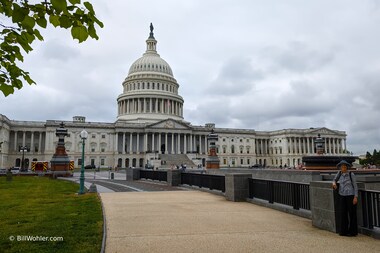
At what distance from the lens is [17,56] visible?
5.91m

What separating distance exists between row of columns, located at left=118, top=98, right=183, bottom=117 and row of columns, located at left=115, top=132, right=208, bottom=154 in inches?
480

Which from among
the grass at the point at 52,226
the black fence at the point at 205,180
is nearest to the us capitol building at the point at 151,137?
the black fence at the point at 205,180

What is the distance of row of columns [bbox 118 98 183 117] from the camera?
5064 inches

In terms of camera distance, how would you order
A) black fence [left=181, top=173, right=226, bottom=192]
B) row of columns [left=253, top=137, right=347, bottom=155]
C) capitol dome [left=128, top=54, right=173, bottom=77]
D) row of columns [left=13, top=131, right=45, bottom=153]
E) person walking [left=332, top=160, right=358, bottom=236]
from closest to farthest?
person walking [left=332, top=160, right=358, bottom=236] → black fence [left=181, top=173, right=226, bottom=192] → row of columns [left=13, top=131, right=45, bottom=153] → capitol dome [left=128, top=54, right=173, bottom=77] → row of columns [left=253, top=137, right=347, bottom=155]

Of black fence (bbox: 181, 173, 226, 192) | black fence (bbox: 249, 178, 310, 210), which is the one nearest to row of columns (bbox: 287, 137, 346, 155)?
black fence (bbox: 181, 173, 226, 192)

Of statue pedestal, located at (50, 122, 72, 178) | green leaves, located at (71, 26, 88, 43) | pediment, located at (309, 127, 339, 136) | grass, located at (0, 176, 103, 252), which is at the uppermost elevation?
pediment, located at (309, 127, 339, 136)

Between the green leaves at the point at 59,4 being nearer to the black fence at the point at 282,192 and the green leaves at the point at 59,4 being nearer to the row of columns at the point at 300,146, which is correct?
the black fence at the point at 282,192

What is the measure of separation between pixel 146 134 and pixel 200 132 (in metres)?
23.6

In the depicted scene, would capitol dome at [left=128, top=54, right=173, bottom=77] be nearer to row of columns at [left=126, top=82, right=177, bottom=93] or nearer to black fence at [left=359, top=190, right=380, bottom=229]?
row of columns at [left=126, top=82, right=177, bottom=93]

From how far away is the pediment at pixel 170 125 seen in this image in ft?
394

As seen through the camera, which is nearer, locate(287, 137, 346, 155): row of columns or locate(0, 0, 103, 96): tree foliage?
locate(0, 0, 103, 96): tree foliage

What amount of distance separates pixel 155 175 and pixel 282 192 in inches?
947

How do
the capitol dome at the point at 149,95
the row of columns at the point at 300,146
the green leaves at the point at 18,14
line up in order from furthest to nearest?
the row of columns at the point at 300,146
the capitol dome at the point at 149,95
the green leaves at the point at 18,14

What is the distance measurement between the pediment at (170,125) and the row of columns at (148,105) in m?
9.51
